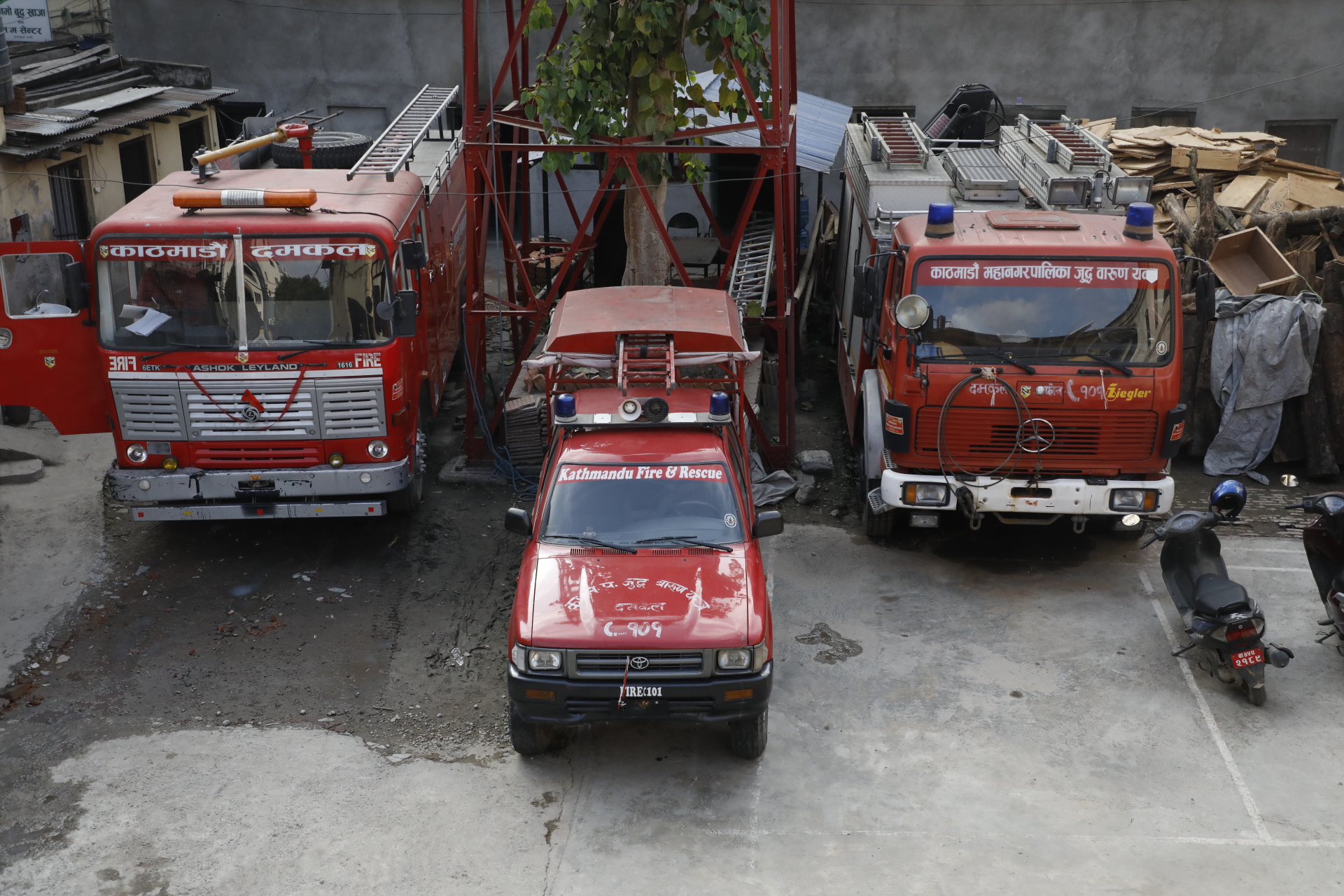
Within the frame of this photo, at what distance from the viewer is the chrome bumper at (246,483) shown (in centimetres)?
888

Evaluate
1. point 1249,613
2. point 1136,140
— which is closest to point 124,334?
point 1249,613

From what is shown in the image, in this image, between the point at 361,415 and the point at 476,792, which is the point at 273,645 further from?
the point at 476,792

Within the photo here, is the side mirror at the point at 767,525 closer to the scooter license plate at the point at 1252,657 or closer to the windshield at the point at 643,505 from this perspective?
the windshield at the point at 643,505

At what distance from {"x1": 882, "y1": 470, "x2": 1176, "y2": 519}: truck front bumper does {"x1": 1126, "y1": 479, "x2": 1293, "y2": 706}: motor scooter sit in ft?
2.05

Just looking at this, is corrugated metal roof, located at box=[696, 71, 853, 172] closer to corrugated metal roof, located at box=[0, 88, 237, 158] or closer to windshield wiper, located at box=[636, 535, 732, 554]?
corrugated metal roof, located at box=[0, 88, 237, 158]

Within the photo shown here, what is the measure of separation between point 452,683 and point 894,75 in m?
14.3

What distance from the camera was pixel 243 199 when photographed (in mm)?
8953

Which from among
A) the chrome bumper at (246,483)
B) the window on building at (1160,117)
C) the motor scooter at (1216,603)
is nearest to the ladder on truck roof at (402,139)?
the chrome bumper at (246,483)

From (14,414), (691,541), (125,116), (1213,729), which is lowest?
(1213,729)

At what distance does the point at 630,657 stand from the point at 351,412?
151 inches

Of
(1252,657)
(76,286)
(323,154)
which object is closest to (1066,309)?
(1252,657)

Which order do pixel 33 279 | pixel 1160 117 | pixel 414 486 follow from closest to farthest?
1. pixel 414 486
2. pixel 33 279
3. pixel 1160 117

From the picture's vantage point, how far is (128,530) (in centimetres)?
1013

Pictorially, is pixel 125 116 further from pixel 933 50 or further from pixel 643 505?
pixel 933 50
